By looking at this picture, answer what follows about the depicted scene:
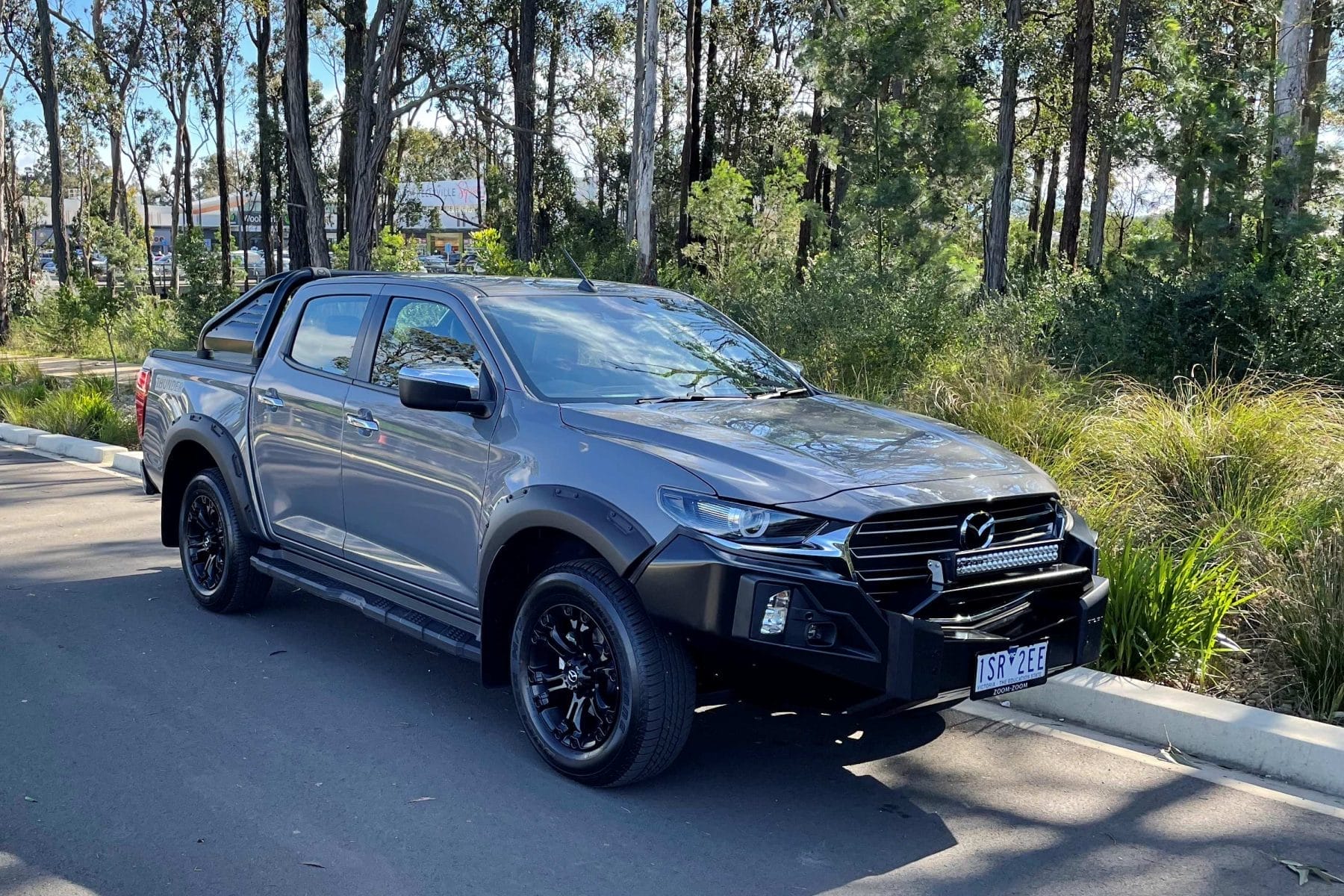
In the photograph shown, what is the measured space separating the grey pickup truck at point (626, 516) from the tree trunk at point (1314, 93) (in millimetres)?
11159

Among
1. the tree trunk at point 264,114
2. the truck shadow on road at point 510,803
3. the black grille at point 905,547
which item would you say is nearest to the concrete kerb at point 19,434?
the truck shadow on road at point 510,803

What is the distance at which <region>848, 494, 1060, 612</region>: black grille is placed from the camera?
3.77 m

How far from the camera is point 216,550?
6508mm

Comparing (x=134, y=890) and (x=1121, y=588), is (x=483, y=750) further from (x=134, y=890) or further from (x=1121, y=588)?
(x=1121, y=588)

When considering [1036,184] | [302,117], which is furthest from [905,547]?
[1036,184]

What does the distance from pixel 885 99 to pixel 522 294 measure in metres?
12.5

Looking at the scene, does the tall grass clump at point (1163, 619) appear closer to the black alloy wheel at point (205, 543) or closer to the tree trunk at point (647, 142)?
the black alloy wheel at point (205, 543)

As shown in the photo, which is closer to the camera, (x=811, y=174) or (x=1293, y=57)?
(x=1293, y=57)

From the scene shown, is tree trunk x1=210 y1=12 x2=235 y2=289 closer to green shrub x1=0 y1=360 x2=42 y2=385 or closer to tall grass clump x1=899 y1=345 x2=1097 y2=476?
green shrub x1=0 y1=360 x2=42 y2=385

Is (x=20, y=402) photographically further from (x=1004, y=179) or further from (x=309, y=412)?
(x=1004, y=179)

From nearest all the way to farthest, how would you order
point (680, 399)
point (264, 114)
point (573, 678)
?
point (573, 678)
point (680, 399)
point (264, 114)

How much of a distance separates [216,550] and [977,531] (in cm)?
434

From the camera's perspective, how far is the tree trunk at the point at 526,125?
89.4ft

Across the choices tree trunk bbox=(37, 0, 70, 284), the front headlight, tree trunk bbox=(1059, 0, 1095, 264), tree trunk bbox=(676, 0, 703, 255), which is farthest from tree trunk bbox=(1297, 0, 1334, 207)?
tree trunk bbox=(37, 0, 70, 284)
